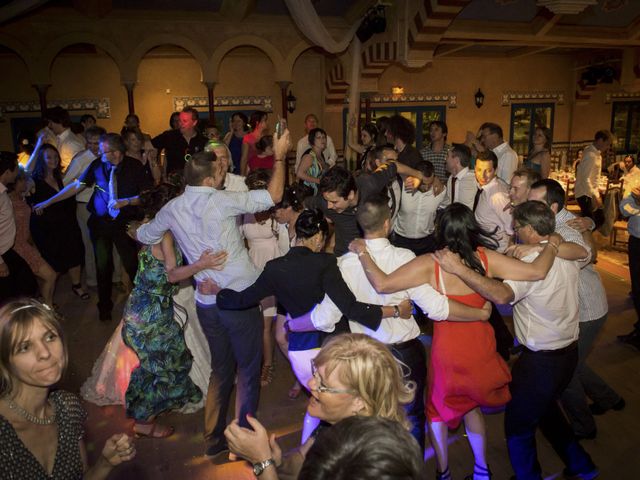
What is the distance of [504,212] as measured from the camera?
155 inches

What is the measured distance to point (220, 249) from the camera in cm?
261

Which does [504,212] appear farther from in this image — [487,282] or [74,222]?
[74,222]

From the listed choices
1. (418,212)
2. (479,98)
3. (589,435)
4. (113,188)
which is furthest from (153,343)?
(479,98)

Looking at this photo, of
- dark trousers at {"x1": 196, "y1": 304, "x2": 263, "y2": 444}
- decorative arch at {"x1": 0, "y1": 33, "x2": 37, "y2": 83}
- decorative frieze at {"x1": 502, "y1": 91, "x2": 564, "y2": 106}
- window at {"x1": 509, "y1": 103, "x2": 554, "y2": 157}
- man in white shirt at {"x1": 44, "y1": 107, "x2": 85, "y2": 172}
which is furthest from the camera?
window at {"x1": 509, "y1": 103, "x2": 554, "y2": 157}

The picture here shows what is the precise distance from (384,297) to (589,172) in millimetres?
5311

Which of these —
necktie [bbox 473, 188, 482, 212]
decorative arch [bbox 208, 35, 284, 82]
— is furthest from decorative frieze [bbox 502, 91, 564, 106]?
necktie [bbox 473, 188, 482, 212]

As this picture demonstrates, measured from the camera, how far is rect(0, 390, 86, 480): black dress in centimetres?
138

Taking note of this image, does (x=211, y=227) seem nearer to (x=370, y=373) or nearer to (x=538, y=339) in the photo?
(x=370, y=373)

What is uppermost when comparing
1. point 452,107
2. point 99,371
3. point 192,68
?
point 192,68

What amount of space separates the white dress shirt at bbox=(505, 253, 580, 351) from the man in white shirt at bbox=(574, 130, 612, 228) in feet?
15.7

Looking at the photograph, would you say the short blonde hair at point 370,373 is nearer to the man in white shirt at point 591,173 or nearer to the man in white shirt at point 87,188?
the man in white shirt at point 87,188

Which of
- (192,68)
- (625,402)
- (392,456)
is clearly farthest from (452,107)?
(392,456)

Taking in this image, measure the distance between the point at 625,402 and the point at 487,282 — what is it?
1883 mm

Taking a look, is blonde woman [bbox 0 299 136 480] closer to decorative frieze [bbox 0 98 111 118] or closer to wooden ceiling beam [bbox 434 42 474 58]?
decorative frieze [bbox 0 98 111 118]
